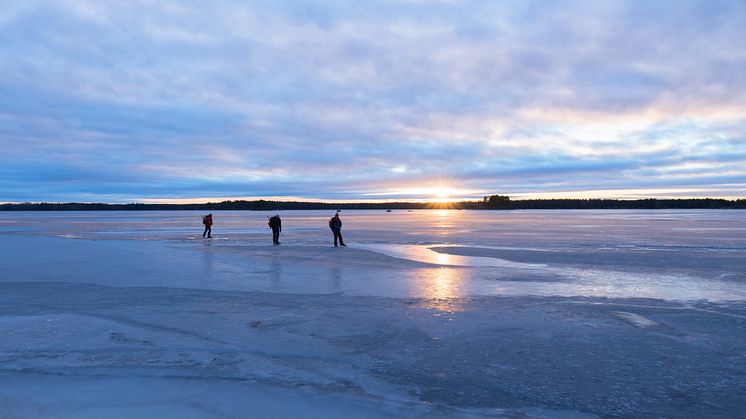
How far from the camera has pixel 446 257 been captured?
13.2m

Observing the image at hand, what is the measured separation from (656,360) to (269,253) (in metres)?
11.1

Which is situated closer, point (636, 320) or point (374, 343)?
point (374, 343)

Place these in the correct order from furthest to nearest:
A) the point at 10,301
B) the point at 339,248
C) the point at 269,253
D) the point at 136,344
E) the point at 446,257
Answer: the point at 339,248 → the point at 269,253 → the point at 446,257 → the point at 10,301 → the point at 136,344

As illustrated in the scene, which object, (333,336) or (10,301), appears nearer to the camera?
Answer: (333,336)

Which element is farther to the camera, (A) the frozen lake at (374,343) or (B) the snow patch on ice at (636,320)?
(B) the snow patch on ice at (636,320)

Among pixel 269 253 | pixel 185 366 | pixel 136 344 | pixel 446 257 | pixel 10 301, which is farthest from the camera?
pixel 269 253

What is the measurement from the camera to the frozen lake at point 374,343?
12.1 feet

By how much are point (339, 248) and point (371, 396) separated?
12.1 metres

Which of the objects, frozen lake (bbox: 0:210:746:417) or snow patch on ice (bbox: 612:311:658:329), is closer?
frozen lake (bbox: 0:210:746:417)

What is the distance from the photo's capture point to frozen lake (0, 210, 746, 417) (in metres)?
3.68

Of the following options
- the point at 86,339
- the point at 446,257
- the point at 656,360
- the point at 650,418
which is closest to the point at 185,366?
the point at 86,339

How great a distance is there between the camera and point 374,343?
513cm

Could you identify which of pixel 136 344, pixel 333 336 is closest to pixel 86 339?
pixel 136 344

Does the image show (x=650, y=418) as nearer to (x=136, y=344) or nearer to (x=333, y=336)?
(x=333, y=336)
